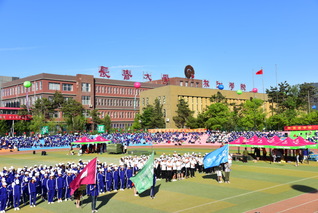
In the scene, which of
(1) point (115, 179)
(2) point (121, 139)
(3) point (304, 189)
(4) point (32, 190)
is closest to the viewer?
(4) point (32, 190)

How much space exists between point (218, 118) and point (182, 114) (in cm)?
1408

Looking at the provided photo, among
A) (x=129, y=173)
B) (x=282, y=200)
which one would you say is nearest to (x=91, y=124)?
(x=129, y=173)

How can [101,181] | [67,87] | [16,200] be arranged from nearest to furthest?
[16,200], [101,181], [67,87]

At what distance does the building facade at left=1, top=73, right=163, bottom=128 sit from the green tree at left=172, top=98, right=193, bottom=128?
17.9 metres

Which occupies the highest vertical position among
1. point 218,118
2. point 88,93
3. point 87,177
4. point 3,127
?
point 88,93

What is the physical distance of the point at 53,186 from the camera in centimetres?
1636

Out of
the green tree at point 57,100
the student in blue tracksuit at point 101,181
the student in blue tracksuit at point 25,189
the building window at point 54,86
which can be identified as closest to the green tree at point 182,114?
the green tree at point 57,100

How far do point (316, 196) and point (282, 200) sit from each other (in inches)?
89.7

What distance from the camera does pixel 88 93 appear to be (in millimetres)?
91312

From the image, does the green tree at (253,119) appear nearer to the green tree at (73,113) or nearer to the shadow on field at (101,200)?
the green tree at (73,113)

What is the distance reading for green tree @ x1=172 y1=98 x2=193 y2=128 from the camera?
300ft

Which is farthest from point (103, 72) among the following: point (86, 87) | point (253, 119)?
point (253, 119)

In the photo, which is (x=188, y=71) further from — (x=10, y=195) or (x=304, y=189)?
(x=10, y=195)

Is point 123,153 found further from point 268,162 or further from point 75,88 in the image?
point 75,88
